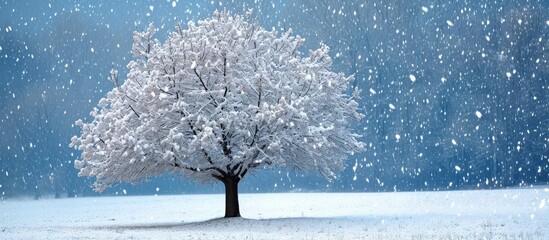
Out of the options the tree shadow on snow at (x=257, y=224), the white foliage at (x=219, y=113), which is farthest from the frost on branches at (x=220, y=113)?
the tree shadow on snow at (x=257, y=224)

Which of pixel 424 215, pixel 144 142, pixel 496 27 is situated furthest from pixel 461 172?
pixel 144 142

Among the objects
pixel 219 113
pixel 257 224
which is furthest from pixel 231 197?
pixel 219 113

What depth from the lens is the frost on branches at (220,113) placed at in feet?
86.6

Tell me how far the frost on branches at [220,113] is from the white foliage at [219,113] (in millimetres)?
39

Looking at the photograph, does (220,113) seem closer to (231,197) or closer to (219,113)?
(219,113)

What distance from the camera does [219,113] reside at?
2658 centimetres

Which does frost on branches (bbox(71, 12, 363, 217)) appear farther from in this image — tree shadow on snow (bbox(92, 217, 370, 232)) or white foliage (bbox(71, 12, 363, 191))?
tree shadow on snow (bbox(92, 217, 370, 232))

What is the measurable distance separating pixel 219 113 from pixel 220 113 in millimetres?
148

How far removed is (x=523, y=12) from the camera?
5694cm

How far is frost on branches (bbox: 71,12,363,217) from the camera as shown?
2641cm

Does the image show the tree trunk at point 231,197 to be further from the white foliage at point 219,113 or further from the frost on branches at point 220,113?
the white foliage at point 219,113

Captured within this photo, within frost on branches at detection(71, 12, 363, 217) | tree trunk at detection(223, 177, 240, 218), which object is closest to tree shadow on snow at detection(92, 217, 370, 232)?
tree trunk at detection(223, 177, 240, 218)

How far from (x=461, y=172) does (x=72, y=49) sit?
1414 inches

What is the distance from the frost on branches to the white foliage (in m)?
0.04
